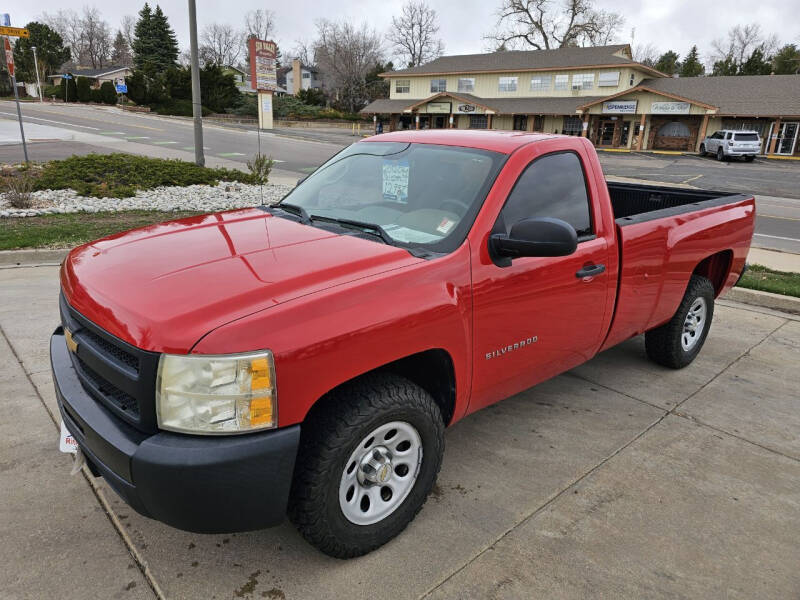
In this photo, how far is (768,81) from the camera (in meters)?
44.9

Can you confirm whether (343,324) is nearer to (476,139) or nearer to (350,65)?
(476,139)

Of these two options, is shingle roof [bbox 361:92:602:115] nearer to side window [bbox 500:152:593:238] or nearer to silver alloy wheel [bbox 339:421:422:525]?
side window [bbox 500:152:593:238]

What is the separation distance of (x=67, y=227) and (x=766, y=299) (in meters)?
9.25

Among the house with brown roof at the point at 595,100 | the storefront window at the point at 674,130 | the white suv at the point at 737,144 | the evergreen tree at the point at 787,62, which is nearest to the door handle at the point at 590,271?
the white suv at the point at 737,144

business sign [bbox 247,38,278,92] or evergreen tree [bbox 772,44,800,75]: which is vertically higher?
evergreen tree [bbox 772,44,800,75]

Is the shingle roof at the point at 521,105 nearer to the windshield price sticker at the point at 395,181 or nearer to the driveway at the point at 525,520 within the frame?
the driveway at the point at 525,520

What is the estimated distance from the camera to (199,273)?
2.50 m

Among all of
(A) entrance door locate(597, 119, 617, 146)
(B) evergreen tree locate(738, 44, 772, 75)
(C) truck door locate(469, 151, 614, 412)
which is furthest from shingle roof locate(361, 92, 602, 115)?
(C) truck door locate(469, 151, 614, 412)

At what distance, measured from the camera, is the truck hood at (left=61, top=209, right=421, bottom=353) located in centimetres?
219

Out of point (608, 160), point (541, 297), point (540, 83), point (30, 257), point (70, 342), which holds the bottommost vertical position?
point (608, 160)

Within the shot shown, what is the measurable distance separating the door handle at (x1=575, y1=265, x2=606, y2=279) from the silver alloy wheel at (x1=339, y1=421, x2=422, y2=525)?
1.39 m

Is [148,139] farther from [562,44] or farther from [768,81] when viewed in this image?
[562,44]

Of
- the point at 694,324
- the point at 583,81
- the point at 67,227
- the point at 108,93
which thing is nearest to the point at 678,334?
the point at 694,324

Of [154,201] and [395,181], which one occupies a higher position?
[395,181]
